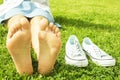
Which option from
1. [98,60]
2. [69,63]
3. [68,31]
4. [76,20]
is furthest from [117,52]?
[76,20]

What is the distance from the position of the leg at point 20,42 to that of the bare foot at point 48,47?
13 centimetres

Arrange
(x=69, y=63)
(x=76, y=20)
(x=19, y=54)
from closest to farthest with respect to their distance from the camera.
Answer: (x=19, y=54) → (x=69, y=63) → (x=76, y=20)

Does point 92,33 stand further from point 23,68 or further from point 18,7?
point 23,68

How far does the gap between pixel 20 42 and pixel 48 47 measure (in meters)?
0.27

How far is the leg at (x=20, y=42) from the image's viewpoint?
2842 millimetres

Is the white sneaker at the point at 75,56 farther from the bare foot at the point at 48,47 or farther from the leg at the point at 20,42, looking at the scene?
the leg at the point at 20,42

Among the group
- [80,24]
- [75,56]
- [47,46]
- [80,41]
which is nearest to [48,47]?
[47,46]

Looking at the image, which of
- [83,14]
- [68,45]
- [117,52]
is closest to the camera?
[68,45]

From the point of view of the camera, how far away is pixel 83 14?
22.7 ft

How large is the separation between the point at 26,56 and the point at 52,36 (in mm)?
294

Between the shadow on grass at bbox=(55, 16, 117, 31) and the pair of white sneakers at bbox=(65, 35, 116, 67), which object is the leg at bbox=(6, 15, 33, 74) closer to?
the pair of white sneakers at bbox=(65, 35, 116, 67)

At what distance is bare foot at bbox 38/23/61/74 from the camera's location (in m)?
2.97

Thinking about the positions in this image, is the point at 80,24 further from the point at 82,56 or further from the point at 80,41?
the point at 82,56

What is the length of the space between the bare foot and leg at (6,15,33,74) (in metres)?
0.13
